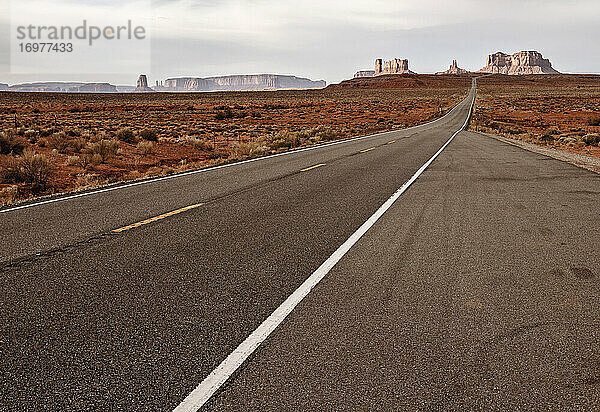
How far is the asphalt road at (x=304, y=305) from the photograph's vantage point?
327 centimetres

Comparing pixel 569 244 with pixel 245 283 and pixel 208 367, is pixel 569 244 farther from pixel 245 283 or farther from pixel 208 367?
pixel 208 367

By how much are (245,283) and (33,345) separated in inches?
76.7

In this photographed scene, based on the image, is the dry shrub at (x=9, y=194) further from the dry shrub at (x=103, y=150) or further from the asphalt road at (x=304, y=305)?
the dry shrub at (x=103, y=150)

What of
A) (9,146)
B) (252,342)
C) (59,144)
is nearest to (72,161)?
(9,146)

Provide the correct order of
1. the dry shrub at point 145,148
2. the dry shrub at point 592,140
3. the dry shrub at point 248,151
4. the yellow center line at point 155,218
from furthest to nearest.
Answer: the dry shrub at point 592,140 → the dry shrub at point 145,148 → the dry shrub at point 248,151 → the yellow center line at point 155,218

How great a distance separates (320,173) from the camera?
45.4ft

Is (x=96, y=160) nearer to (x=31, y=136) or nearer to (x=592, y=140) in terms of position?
(x=31, y=136)

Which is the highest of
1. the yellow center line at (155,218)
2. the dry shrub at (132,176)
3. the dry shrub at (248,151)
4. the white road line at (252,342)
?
the dry shrub at (248,151)

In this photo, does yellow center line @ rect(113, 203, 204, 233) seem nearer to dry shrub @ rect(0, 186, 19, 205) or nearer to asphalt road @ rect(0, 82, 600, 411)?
asphalt road @ rect(0, 82, 600, 411)

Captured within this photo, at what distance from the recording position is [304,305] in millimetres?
4609

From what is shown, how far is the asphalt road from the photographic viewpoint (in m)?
3.27

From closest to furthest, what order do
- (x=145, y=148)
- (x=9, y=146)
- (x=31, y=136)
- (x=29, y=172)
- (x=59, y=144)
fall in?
(x=29, y=172) < (x=9, y=146) < (x=59, y=144) < (x=145, y=148) < (x=31, y=136)

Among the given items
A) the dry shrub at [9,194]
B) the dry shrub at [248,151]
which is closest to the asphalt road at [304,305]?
the dry shrub at [9,194]

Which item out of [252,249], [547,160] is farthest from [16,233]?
Answer: [547,160]
